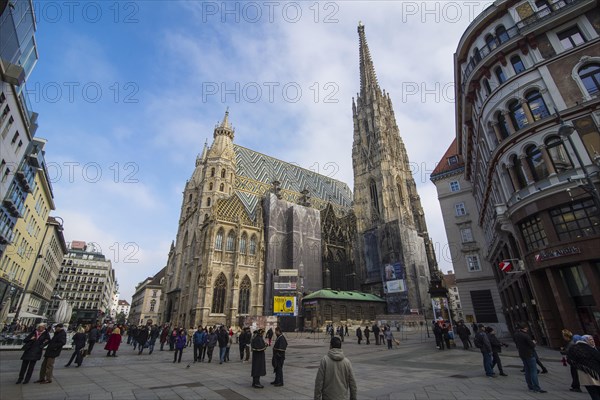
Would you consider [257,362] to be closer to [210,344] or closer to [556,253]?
[210,344]

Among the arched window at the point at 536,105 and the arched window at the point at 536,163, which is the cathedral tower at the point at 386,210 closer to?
the arched window at the point at 536,163

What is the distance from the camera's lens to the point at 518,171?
15438 mm

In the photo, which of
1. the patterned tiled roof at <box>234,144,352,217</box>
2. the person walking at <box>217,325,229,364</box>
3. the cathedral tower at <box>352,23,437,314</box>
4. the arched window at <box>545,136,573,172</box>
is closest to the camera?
the person walking at <box>217,325,229,364</box>

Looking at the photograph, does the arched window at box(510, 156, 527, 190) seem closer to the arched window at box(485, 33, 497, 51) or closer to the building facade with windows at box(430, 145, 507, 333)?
the arched window at box(485, 33, 497, 51)

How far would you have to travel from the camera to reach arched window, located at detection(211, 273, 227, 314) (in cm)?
3506

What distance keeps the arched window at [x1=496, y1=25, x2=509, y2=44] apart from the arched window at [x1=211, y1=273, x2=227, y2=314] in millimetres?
34645

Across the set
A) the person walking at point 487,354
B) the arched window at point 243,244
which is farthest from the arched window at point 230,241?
the person walking at point 487,354

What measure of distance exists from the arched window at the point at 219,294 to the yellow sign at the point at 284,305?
255 inches

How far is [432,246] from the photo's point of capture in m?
52.4

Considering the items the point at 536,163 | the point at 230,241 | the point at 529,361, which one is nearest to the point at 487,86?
the point at 536,163

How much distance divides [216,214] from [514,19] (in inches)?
1330

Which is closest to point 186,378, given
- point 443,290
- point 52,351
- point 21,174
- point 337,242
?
point 52,351

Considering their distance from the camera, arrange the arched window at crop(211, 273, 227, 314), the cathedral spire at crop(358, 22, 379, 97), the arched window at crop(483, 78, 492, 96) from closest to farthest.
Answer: the arched window at crop(483, 78, 492, 96) < the arched window at crop(211, 273, 227, 314) < the cathedral spire at crop(358, 22, 379, 97)

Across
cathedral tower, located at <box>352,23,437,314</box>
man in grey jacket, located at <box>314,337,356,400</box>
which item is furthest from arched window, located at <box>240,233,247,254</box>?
man in grey jacket, located at <box>314,337,356,400</box>
